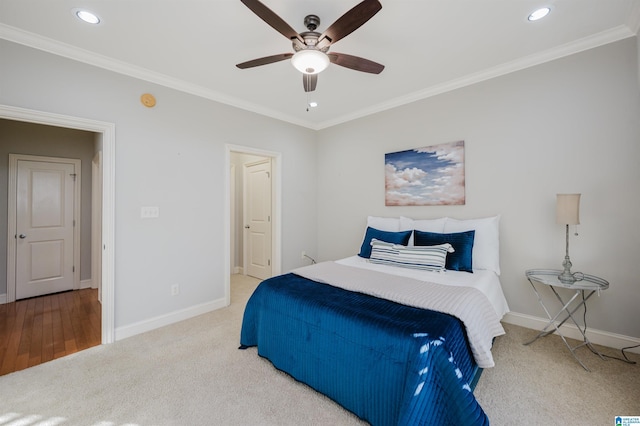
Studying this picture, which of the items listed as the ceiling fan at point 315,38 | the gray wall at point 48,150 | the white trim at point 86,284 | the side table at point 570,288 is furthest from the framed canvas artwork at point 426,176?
the white trim at point 86,284

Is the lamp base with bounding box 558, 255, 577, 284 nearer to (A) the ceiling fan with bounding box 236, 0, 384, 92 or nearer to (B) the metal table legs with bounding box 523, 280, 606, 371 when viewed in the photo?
(B) the metal table legs with bounding box 523, 280, 606, 371

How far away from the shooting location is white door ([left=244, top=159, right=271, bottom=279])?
457cm

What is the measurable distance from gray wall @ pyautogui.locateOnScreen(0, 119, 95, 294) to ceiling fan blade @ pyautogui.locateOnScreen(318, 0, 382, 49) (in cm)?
444

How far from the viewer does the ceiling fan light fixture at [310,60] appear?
6.29 ft

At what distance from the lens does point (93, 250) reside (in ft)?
13.8

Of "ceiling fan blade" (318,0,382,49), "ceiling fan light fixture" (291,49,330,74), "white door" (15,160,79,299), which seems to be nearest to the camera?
"ceiling fan blade" (318,0,382,49)

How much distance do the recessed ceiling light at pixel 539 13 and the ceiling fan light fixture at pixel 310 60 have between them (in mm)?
1622

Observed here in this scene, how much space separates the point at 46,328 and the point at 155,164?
2.11 m

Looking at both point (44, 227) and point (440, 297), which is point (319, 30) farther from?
point (44, 227)

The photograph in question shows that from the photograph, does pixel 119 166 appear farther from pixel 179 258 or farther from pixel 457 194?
pixel 457 194

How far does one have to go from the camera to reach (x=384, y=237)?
131 inches

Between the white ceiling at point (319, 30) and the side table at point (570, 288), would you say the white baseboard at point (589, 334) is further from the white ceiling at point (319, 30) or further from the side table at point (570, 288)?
the white ceiling at point (319, 30)

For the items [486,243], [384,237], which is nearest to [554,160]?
[486,243]

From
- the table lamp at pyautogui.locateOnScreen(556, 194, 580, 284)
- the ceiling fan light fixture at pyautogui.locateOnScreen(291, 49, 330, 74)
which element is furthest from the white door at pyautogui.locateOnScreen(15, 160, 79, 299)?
the table lamp at pyautogui.locateOnScreen(556, 194, 580, 284)
